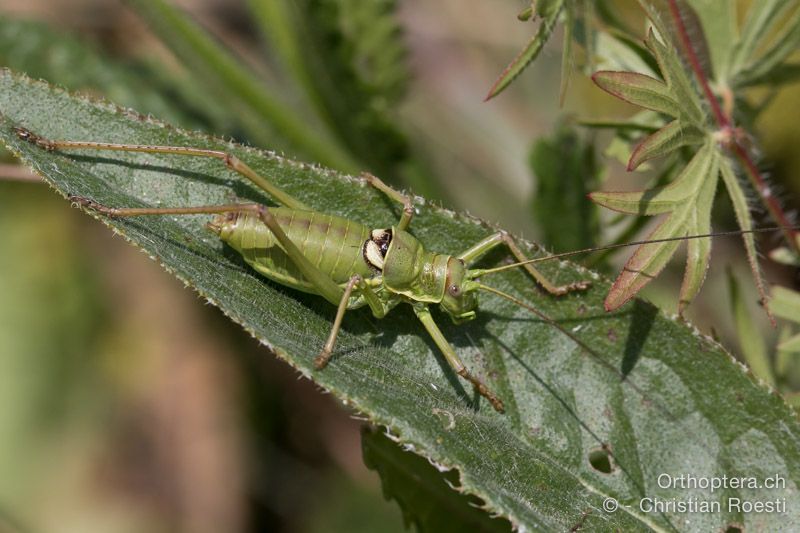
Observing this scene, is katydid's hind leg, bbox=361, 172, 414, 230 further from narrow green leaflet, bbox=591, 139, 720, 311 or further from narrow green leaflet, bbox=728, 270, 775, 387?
narrow green leaflet, bbox=728, 270, 775, 387

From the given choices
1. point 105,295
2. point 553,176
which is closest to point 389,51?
point 553,176

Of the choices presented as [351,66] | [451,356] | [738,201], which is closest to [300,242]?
[451,356]

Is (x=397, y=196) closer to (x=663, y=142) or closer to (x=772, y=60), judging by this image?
(x=663, y=142)

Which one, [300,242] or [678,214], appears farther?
[300,242]

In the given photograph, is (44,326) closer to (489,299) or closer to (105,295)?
(105,295)

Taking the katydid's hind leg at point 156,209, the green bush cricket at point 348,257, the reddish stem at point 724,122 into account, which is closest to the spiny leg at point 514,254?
the green bush cricket at point 348,257

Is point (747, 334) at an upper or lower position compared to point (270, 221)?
upper
